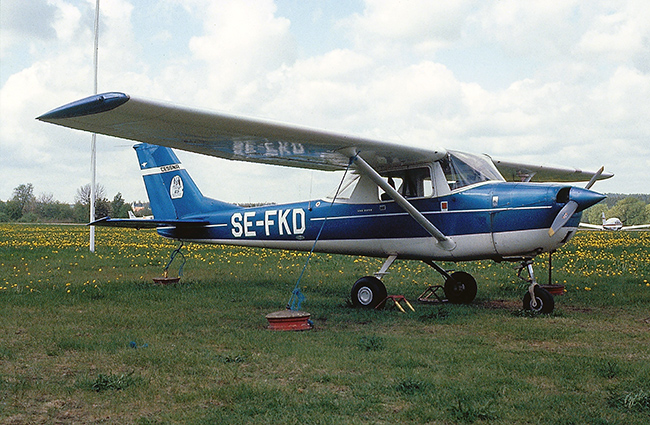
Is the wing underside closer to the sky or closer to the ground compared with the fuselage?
closer to the sky

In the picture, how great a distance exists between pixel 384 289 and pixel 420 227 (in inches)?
48.2

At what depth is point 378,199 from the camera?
10.3m

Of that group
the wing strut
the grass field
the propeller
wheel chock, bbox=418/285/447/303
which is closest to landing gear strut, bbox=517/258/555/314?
the grass field

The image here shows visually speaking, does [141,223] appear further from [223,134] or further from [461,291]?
[461,291]

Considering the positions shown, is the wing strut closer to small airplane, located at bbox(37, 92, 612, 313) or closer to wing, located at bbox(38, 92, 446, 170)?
small airplane, located at bbox(37, 92, 612, 313)

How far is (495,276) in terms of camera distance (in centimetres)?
1377

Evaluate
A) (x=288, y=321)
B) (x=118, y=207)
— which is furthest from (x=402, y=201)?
(x=118, y=207)


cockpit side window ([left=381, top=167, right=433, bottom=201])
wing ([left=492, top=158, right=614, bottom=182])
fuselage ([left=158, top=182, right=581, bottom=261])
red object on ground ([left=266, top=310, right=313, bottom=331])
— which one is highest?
wing ([left=492, top=158, right=614, bottom=182])

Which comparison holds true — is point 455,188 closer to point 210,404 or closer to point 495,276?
point 495,276

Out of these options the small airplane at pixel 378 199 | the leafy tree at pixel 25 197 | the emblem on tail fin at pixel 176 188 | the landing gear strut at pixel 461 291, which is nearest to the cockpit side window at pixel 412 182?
the small airplane at pixel 378 199

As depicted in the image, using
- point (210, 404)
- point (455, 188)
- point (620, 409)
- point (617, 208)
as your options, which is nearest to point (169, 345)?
point (210, 404)

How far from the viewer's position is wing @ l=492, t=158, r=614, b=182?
12.4 meters

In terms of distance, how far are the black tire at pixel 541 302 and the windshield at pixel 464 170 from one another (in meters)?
1.97

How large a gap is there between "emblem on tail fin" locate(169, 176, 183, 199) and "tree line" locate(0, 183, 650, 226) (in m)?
40.2
